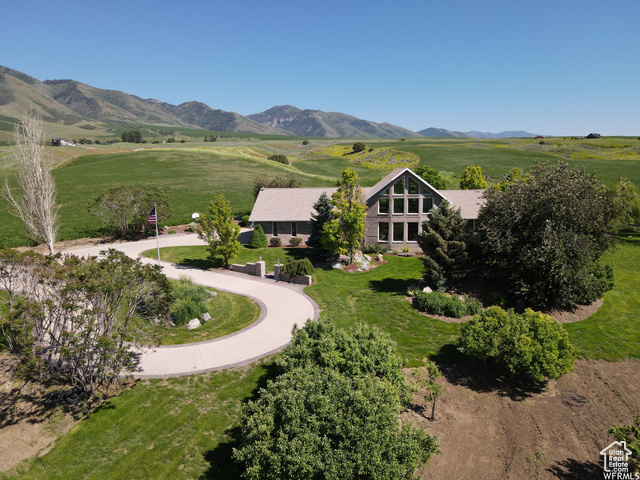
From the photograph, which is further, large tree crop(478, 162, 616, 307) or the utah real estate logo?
large tree crop(478, 162, 616, 307)

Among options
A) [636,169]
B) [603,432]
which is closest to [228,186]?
[603,432]

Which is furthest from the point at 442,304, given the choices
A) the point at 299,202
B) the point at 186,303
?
the point at 299,202

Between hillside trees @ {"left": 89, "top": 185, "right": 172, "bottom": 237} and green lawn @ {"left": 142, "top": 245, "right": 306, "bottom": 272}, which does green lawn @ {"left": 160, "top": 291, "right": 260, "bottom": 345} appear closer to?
green lawn @ {"left": 142, "top": 245, "right": 306, "bottom": 272}

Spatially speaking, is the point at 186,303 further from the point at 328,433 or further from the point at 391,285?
the point at 391,285

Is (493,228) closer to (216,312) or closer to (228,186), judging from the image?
(216,312)

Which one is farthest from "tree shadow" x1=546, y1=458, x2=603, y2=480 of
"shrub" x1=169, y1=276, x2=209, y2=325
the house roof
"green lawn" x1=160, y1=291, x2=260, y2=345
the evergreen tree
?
the house roof

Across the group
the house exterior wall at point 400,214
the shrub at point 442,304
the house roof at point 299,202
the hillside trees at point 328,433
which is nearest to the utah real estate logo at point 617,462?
the hillside trees at point 328,433
